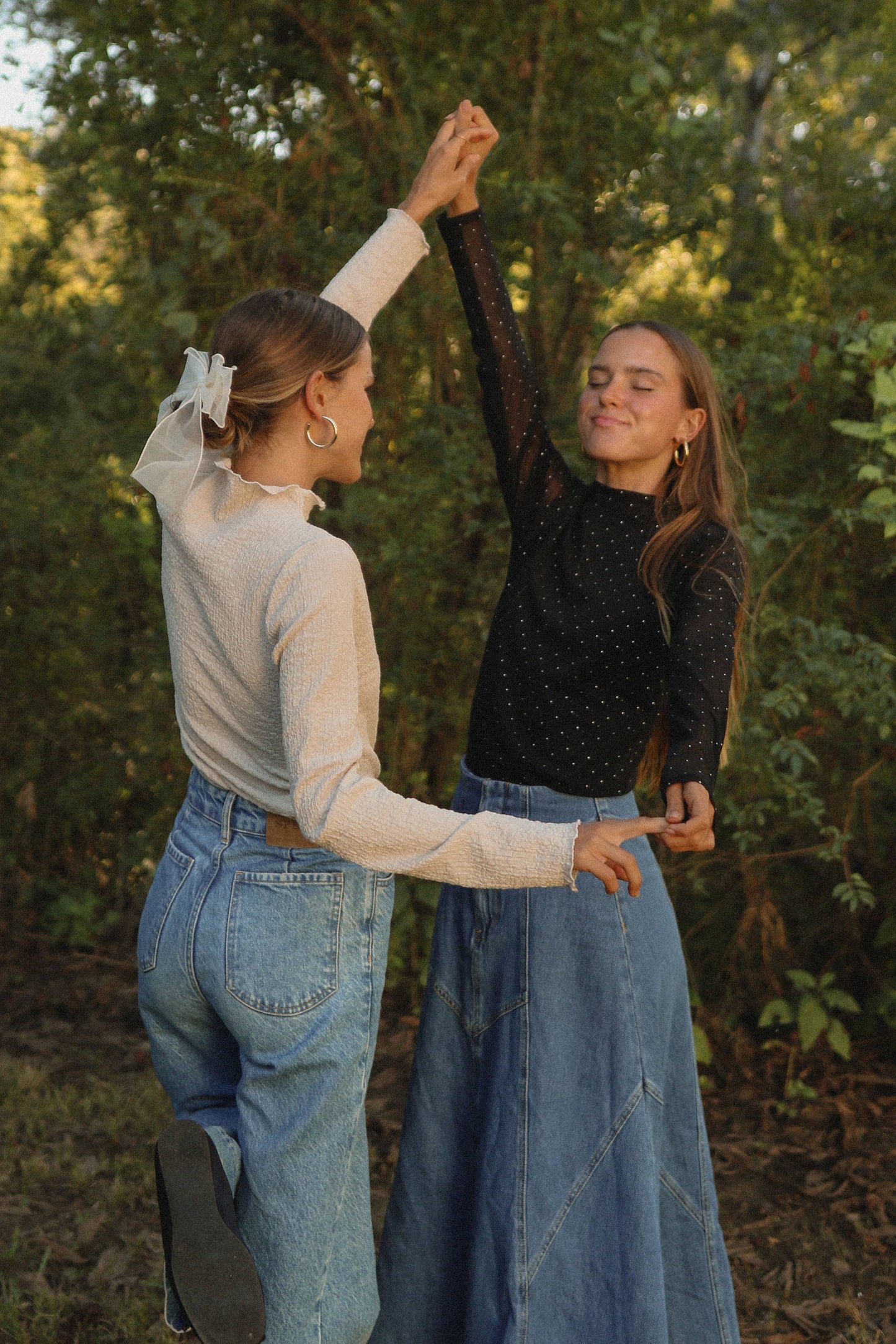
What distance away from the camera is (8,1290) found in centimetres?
296

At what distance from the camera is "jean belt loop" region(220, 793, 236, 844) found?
1841 millimetres

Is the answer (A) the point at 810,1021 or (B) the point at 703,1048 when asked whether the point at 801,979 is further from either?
(B) the point at 703,1048

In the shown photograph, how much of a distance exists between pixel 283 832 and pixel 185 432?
580 mm

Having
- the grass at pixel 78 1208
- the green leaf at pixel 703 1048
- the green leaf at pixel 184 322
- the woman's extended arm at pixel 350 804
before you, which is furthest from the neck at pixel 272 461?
the green leaf at pixel 703 1048

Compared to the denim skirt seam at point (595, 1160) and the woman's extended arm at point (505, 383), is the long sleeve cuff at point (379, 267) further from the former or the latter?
the denim skirt seam at point (595, 1160)

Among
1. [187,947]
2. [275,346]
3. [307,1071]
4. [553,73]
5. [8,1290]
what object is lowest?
[8,1290]

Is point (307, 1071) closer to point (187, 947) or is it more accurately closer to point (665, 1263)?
point (187, 947)

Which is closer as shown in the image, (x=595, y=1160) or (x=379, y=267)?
(x=595, y=1160)

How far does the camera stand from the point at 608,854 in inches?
65.8

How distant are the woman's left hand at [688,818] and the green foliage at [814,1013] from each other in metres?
2.41

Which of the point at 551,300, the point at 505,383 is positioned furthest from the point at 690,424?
the point at 551,300

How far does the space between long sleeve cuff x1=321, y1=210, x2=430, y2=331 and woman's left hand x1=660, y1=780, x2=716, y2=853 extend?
1099 millimetres

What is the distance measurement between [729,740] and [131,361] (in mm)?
2265

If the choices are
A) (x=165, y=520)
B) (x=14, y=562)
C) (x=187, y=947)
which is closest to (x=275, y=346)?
(x=165, y=520)
